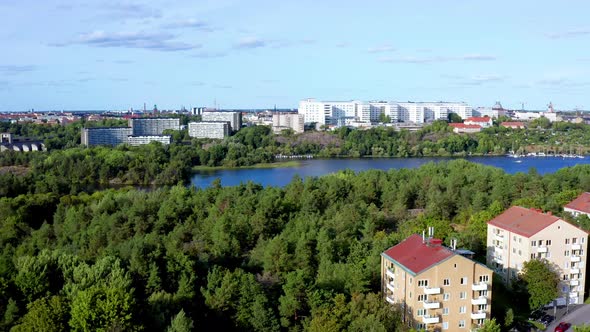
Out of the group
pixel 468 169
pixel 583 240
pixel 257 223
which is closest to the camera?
pixel 583 240

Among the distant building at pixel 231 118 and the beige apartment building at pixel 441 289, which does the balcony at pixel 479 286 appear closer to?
the beige apartment building at pixel 441 289

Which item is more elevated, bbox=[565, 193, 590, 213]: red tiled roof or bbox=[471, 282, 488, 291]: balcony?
bbox=[565, 193, 590, 213]: red tiled roof

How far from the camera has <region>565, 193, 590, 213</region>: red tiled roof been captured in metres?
9.68

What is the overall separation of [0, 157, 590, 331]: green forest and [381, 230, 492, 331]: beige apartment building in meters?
0.26

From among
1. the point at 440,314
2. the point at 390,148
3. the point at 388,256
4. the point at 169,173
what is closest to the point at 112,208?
the point at 388,256

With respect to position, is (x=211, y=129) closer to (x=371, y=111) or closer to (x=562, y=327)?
(x=371, y=111)

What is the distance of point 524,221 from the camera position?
7695 millimetres

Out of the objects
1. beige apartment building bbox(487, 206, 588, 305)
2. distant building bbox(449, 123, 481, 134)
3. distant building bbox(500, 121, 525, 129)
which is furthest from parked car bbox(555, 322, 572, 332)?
distant building bbox(500, 121, 525, 129)

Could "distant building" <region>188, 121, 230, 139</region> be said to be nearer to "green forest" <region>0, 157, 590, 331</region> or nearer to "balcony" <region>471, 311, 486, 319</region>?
"green forest" <region>0, 157, 590, 331</region>

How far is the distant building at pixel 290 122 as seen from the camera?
1526 inches

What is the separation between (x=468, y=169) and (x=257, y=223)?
7095 millimetres

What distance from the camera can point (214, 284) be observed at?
6.43 m

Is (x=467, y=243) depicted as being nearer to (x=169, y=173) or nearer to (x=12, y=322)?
(x=12, y=322)

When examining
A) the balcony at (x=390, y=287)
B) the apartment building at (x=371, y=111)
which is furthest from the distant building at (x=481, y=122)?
the balcony at (x=390, y=287)
